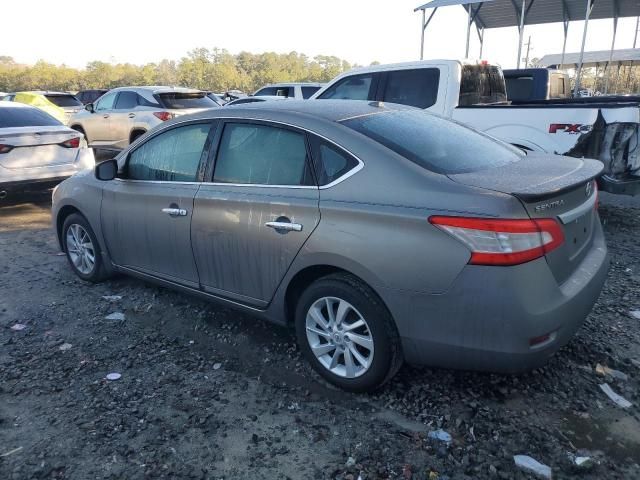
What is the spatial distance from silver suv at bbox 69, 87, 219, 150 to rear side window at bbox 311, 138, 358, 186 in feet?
27.0

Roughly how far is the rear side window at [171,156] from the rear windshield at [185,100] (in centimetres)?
748

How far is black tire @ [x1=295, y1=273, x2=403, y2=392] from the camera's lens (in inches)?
110

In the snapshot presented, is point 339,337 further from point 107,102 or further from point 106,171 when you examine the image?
point 107,102

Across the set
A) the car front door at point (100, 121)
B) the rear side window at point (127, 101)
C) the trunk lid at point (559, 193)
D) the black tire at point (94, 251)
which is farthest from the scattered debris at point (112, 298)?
the car front door at point (100, 121)

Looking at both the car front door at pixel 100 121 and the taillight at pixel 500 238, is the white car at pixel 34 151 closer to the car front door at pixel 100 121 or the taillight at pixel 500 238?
the car front door at pixel 100 121

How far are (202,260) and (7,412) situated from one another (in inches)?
56.5

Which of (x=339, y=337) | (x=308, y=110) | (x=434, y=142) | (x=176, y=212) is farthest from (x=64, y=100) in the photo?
(x=339, y=337)

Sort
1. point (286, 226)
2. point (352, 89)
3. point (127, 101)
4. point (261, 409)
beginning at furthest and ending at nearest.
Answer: point (127, 101) < point (352, 89) < point (286, 226) < point (261, 409)

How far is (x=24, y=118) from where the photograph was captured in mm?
7598

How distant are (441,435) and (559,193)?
53.8 inches

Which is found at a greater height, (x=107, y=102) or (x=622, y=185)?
(x=107, y=102)

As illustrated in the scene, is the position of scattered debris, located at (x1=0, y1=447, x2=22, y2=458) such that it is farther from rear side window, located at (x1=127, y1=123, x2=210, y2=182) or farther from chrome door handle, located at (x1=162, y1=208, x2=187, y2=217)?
rear side window, located at (x1=127, y1=123, x2=210, y2=182)

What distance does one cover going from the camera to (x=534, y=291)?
2.45m

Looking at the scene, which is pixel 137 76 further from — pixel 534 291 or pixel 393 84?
pixel 534 291
